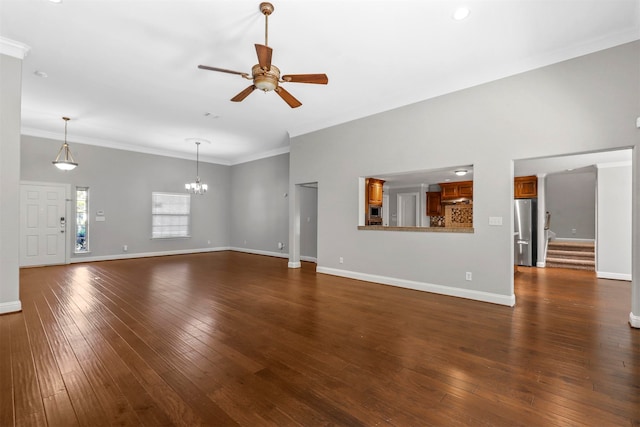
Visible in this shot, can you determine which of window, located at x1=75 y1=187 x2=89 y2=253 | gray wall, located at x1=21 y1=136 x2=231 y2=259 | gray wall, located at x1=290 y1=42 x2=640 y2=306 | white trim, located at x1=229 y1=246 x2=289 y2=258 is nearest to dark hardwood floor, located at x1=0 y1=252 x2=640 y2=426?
gray wall, located at x1=290 y1=42 x2=640 y2=306

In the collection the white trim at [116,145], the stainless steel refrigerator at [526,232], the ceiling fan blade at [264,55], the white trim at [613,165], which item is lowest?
the stainless steel refrigerator at [526,232]

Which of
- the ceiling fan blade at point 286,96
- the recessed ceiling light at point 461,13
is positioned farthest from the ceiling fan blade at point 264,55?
the recessed ceiling light at point 461,13

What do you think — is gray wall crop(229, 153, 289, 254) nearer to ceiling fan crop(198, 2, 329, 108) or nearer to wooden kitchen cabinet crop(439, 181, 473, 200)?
wooden kitchen cabinet crop(439, 181, 473, 200)

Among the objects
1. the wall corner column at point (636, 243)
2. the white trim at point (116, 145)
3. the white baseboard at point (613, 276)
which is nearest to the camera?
the wall corner column at point (636, 243)

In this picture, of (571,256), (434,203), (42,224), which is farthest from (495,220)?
(42,224)

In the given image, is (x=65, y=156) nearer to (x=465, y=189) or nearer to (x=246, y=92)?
(x=246, y=92)

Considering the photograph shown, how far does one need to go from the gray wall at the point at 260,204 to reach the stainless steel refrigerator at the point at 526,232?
6211mm

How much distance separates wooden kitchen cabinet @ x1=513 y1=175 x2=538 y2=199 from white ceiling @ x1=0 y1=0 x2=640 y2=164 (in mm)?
4635

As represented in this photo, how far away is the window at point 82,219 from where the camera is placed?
736cm

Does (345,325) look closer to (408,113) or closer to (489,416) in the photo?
(489,416)

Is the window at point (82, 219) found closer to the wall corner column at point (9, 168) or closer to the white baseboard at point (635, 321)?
the wall corner column at point (9, 168)

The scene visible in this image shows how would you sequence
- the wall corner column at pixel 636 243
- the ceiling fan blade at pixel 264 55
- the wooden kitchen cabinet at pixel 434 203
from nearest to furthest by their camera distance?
the ceiling fan blade at pixel 264 55
the wall corner column at pixel 636 243
the wooden kitchen cabinet at pixel 434 203

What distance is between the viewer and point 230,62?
12.4 feet

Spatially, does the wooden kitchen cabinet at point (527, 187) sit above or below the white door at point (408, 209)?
above
